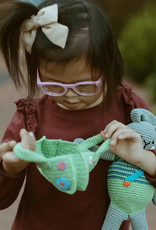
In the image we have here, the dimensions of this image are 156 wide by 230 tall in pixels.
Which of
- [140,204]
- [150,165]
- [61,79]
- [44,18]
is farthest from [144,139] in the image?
[44,18]

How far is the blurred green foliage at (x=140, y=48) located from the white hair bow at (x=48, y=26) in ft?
19.6

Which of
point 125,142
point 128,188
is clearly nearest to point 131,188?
point 128,188

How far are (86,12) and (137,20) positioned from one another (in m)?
6.58

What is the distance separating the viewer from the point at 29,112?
2.04m

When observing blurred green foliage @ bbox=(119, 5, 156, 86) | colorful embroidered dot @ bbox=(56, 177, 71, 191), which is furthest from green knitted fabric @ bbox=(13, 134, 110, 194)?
blurred green foliage @ bbox=(119, 5, 156, 86)

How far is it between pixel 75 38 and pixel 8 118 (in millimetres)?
5039

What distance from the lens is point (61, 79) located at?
5.92 ft

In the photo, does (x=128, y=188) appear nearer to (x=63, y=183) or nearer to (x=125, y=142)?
(x=125, y=142)

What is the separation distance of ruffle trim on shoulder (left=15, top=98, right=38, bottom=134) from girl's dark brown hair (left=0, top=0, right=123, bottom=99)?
0.62 ft

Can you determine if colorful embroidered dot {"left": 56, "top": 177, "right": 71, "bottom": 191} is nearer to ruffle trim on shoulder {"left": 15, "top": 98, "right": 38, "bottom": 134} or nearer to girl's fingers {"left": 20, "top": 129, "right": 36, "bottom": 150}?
girl's fingers {"left": 20, "top": 129, "right": 36, "bottom": 150}

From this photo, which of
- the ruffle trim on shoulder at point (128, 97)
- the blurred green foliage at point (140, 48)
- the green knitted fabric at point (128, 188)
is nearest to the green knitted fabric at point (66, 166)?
the green knitted fabric at point (128, 188)

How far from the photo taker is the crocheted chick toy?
1921 millimetres

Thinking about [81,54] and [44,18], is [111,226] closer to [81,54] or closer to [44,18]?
[81,54]

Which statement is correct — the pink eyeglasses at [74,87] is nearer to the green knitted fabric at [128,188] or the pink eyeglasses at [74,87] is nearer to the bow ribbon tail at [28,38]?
the bow ribbon tail at [28,38]
